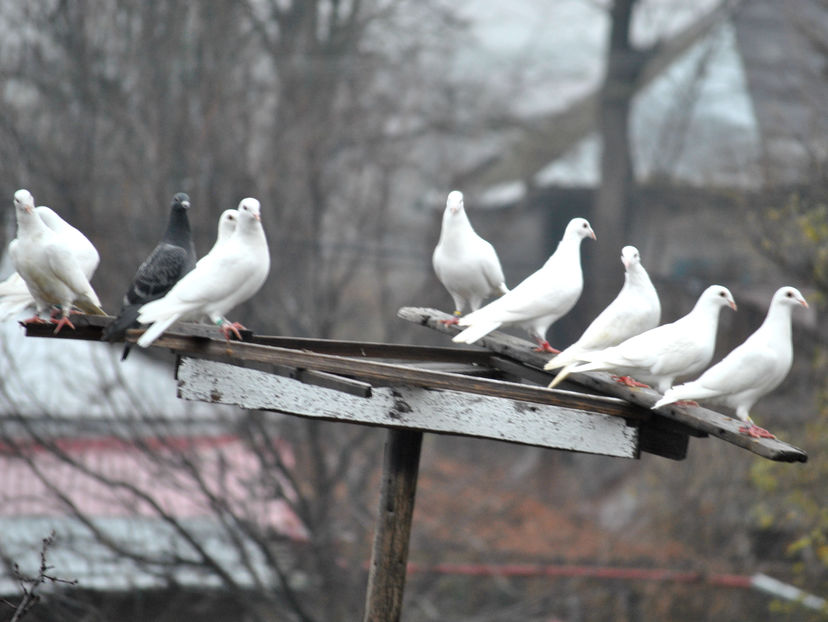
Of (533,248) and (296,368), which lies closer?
(296,368)

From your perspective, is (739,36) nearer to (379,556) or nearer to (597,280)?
(597,280)

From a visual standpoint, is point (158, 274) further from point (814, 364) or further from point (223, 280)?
point (814, 364)

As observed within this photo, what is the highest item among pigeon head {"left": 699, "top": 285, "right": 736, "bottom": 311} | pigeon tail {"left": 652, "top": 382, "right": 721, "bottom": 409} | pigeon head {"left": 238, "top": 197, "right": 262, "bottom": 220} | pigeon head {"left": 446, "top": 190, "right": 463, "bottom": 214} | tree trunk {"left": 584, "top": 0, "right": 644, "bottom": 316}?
tree trunk {"left": 584, "top": 0, "right": 644, "bottom": 316}

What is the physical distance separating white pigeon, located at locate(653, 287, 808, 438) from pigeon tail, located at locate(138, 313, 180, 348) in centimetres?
163

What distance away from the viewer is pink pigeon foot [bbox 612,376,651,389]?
3.55m

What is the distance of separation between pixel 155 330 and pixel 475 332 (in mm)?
1226

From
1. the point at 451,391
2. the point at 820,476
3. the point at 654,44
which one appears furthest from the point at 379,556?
the point at 654,44

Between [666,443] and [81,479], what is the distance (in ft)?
22.2

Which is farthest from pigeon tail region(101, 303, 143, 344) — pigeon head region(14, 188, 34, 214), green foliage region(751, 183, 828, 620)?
green foliage region(751, 183, 828, 620)

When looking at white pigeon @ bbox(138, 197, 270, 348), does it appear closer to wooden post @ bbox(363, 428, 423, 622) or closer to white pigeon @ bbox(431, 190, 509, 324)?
wooden post @ bbox(363, 428, 423, 622)

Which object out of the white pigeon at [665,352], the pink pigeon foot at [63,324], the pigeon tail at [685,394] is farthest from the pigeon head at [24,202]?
the pigeon tail at [685,394]

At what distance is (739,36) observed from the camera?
17.7 m

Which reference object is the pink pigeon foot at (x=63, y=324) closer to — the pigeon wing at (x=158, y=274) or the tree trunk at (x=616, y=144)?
the pigeon wing at (x=158, y=274)

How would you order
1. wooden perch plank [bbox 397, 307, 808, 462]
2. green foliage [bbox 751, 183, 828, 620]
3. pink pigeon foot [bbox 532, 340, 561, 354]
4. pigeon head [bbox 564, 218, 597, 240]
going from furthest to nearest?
green foliage [bbox 751, 183, 828, 620], pigeon head [bbox 564, 218, 597, 240], pink pigeon foot [bbox 532, 340, 561, 354], wooden perch plank [bbox 397, 307, 808, 462]
